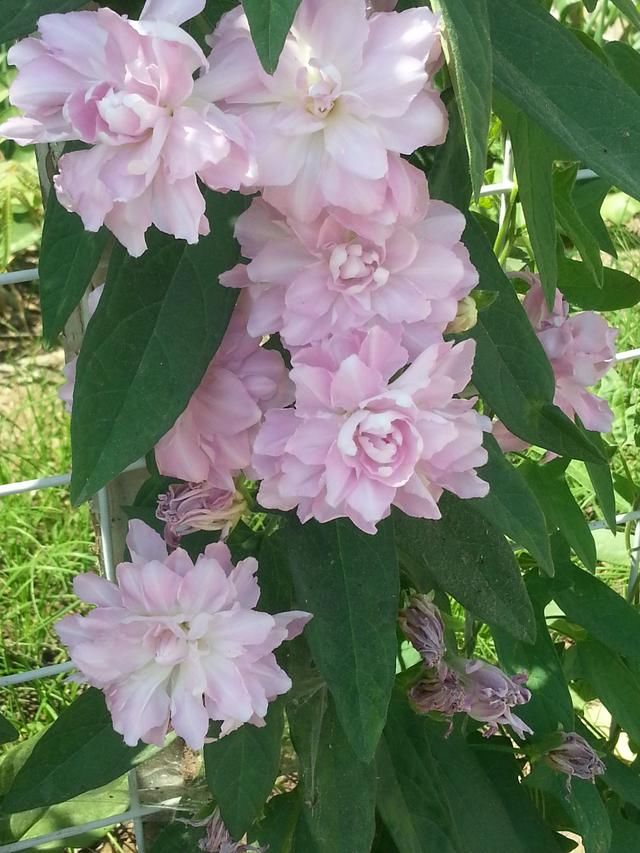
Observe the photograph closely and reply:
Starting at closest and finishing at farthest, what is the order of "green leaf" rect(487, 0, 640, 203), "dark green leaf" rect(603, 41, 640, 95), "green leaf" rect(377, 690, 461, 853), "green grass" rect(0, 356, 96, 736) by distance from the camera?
"green leaf" rect(487, 0, 640, 203)
"dark green leaf" rect(603, 41, 640, 95)
"green leaf" rect(377, 690, 461, 853)
"green grass" rect(0, 356, 96, 736)

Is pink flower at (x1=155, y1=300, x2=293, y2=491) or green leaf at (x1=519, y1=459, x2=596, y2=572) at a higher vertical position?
pink flower at (x1=155, y1=300, x2=293, y2=491)

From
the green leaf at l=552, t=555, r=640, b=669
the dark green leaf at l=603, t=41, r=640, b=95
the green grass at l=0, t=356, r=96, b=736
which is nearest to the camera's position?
the dark green leaf at l=603, t=41, r=640, b=95

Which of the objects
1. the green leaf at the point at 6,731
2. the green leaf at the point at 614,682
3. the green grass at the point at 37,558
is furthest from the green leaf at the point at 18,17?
the green grass at the point at 37,558

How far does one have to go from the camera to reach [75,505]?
519mm

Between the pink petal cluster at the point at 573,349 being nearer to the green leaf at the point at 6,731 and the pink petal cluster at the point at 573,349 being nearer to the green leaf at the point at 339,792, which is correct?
the green leaf at the point at 339,792

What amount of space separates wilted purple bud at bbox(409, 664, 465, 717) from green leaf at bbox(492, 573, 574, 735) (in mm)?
160

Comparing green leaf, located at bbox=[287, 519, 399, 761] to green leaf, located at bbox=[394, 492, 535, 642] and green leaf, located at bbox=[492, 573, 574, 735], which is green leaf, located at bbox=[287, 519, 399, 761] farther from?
green leaf, located at bbox=[492, 573, 574, 735]

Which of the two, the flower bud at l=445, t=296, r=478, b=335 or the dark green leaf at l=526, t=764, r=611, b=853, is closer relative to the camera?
the flower bud at l=445, t=296, r=478, b=335

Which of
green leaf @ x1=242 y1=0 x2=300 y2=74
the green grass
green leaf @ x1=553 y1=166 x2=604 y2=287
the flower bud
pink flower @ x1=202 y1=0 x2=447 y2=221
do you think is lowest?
the green grass

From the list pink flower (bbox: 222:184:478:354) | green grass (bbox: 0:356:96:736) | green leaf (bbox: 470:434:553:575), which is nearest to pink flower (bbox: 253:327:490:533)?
pink flower (bbox: 222:184:478:354)

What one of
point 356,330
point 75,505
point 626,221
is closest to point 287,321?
point 356,330

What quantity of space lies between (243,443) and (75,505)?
0.29 feet

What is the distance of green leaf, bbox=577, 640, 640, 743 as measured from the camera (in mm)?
954

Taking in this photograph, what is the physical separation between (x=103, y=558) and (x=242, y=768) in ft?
0.86
